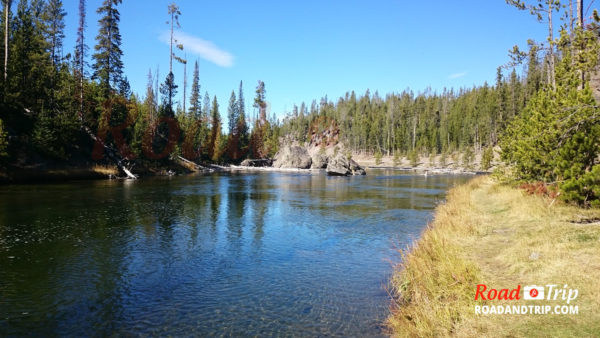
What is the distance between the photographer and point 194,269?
485 inches

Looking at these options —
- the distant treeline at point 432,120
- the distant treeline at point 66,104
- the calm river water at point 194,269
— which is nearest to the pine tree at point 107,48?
the distant treeline at point 66,104

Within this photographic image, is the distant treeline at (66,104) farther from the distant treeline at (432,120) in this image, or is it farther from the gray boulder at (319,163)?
the distant treeline at (432,120)

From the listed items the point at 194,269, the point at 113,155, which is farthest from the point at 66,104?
the point at 194,269

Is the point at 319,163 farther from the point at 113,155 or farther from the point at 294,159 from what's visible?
the point at 113,155

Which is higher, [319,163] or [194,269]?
[319,163]

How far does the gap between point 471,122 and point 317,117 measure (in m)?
87.0

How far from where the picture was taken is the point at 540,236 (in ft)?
38.9

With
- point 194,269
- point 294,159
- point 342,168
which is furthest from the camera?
point 294,159

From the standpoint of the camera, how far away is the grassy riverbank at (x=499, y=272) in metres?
6.48

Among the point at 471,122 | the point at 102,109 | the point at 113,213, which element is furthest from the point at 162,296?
the point at 471,122

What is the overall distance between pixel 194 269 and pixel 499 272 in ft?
31.1

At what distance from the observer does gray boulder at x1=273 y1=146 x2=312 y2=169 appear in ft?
301

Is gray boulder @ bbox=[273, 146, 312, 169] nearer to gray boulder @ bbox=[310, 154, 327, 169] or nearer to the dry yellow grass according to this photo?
gray boulder @ bbox=[310, 154, 327, 169]

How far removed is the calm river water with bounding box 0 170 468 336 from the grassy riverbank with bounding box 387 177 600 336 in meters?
1.14
